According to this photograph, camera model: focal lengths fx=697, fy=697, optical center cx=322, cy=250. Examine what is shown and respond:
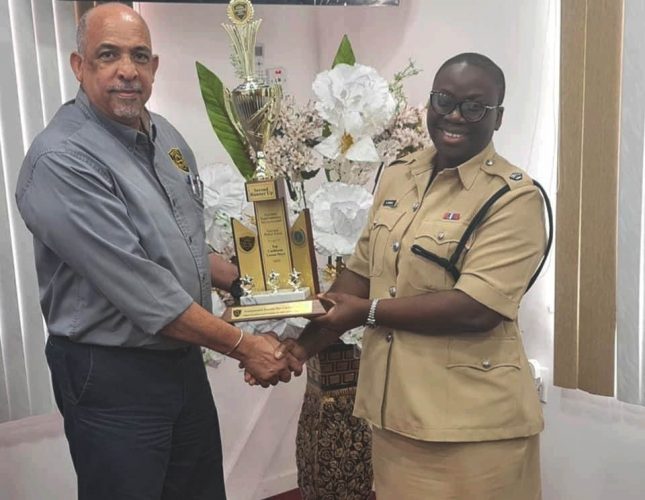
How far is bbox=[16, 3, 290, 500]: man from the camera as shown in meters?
1.42

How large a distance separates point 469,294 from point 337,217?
0.46 metres

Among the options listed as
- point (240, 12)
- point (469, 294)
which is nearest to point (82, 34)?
point (240, 12)

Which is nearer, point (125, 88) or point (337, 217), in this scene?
point (125, 88)

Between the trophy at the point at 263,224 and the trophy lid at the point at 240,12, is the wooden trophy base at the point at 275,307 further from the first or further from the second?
the trophy lid at the point at 240,12

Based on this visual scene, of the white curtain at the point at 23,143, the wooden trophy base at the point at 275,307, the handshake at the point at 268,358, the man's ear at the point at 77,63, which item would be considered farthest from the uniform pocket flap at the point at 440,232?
the white curtain at the point at 23,143

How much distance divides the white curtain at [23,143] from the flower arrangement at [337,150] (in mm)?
648

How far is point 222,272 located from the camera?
1.84 m

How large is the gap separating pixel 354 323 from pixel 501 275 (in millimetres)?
341

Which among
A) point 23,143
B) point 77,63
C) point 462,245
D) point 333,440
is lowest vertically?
point 333,440

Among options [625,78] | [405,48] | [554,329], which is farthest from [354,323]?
[405,48]

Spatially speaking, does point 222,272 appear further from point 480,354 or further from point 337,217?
point 480,354

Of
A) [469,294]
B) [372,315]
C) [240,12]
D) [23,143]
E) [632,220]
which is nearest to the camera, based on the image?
[469,294]

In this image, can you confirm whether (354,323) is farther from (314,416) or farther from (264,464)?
(264,464)

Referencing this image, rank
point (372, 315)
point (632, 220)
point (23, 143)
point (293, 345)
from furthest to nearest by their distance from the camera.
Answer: point (23, 143) < point (632, 220) < point (293, 345) < point (372, 315)
